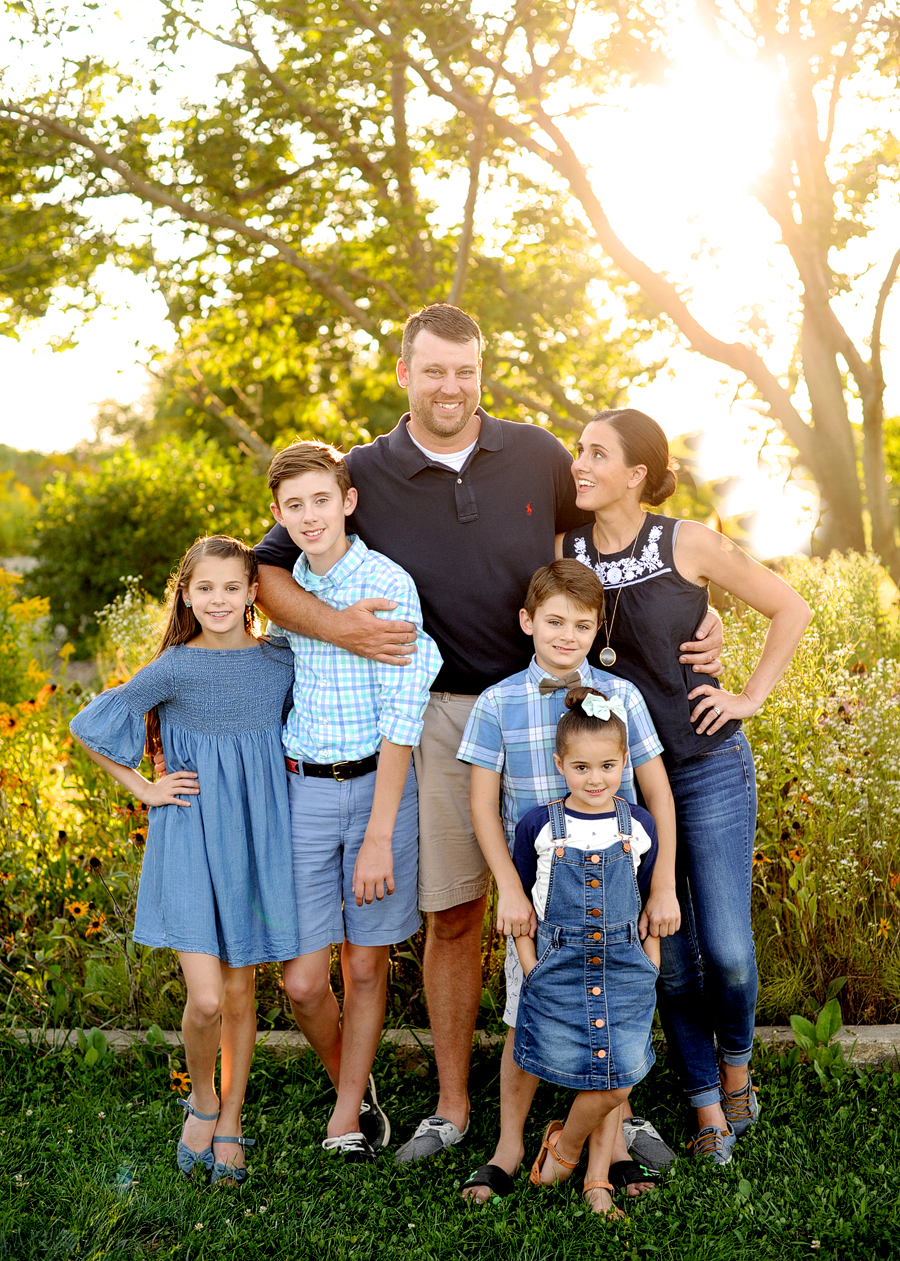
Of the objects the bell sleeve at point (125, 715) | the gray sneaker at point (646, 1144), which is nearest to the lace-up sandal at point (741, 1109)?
the gray sneaker at point (646, 1144)

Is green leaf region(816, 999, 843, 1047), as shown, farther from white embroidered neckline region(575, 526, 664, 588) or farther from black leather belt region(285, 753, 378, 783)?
black leather belt region(285, 753, 378, 783)

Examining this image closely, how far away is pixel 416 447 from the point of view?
300 centimetres

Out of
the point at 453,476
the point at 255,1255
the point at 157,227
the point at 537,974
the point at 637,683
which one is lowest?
the point at 255,1255

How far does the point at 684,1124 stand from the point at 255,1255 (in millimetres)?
1254

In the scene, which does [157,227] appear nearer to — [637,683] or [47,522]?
[47,522]

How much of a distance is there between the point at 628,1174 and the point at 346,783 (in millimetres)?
1265

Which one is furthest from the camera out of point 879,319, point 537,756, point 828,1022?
point 879,319

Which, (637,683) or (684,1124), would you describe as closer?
(637,683)

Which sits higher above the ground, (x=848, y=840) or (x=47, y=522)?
(x=47, y=522)

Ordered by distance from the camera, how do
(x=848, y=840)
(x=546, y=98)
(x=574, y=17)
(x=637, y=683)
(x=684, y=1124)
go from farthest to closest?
(x=546, y=98) → (x=574, y=17) → (x=848, y=840) → (x=684, y=1124) → (x=637, y=683)

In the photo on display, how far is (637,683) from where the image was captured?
277 centimetres

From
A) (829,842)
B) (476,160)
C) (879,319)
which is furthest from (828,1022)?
(879,319)

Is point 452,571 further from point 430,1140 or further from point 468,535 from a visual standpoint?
point 430,1140

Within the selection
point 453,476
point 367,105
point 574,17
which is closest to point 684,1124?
point 453,476
